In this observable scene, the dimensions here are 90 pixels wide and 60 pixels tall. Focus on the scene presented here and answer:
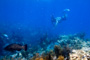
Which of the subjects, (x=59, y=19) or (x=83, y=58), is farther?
(x=59, y=19)

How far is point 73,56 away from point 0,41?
12.1 metres

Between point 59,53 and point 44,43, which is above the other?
point 44,43

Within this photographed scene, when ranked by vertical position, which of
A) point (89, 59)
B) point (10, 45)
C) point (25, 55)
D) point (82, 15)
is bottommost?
point (89, 59)

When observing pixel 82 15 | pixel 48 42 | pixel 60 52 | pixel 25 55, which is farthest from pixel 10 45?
pixel 82 15

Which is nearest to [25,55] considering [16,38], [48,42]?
[48,42]

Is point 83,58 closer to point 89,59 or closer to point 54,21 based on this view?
point 89,59

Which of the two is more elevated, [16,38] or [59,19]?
[59,19]

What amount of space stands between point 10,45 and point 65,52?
281 centimetres

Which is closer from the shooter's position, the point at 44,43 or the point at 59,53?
the point at 59,53

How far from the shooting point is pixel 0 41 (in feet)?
45.5

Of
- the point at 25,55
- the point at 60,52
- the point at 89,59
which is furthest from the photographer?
the point at 25,55

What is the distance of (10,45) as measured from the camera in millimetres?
4918

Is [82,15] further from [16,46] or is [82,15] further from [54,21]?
[16,46]

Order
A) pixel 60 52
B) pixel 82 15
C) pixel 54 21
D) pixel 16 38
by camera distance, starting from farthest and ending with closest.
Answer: pixel 82 15 < pixel 54 21 < pixel 16 38 < pixel 60 52
